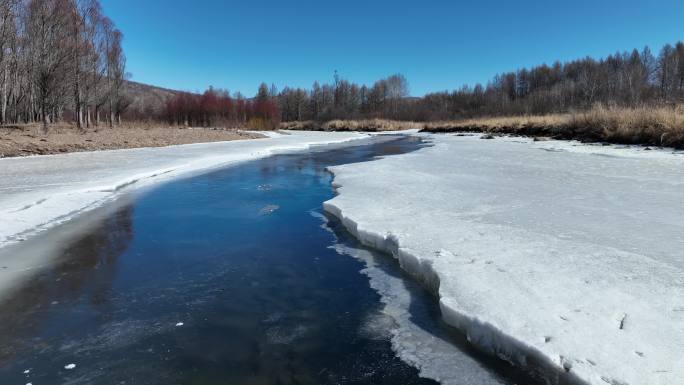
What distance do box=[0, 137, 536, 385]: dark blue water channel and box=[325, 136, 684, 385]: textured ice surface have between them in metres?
0.23

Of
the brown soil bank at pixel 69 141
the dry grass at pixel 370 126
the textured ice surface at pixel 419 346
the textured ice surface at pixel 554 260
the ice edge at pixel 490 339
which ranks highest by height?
the dry grass at pixel 370 126

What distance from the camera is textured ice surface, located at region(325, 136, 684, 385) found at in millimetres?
1879

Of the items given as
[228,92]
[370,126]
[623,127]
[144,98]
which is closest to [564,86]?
[370,126]

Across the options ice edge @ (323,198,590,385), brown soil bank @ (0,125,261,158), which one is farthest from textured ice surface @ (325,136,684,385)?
brown soil bank @ (0,125,261,158)

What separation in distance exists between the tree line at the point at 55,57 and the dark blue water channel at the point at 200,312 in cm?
1700

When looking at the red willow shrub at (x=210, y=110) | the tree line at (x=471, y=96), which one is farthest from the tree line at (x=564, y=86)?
the red willow shrub at (x=210, y=110)

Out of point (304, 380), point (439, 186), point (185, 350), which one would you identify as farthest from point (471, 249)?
point (439, 186)

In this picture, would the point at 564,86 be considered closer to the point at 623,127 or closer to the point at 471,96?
the point at 471,96

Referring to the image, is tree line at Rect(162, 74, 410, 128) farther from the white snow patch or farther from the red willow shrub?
the white snow patch

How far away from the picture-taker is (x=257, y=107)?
56.2m

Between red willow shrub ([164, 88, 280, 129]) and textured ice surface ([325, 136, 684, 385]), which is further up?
red willow shrub ([164, 88, 280, 129])

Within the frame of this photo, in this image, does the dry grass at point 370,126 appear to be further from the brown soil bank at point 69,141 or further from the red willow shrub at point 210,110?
the brown soil bank at point 69,141

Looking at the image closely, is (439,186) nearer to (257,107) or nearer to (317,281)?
(317,281)

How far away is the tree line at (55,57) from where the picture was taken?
19.2 meters
